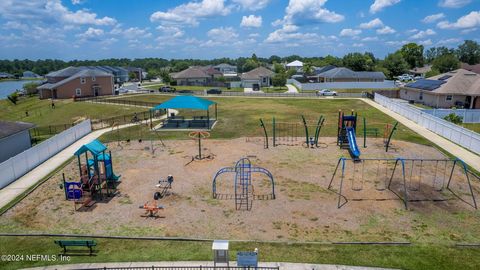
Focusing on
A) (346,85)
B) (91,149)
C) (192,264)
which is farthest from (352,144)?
(346,85)

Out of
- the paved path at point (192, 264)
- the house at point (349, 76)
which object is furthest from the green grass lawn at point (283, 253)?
the house at point (349, 76)

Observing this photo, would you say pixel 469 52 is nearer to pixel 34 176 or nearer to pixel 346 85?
pixel 346 85

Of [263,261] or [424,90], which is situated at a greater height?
[424,90]

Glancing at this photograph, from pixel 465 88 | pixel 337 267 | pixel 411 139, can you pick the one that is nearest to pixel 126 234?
pixel 337 267

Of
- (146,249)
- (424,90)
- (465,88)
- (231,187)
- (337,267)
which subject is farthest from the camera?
(424,90)

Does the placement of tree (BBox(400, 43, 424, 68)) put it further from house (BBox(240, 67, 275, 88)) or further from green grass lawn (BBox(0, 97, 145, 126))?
green grass lawn (BBox(0, 97, 145, 126))

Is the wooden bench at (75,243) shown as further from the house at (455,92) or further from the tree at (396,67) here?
the tree at (396,67)

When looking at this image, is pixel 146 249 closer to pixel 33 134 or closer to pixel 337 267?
pixel 337 267
